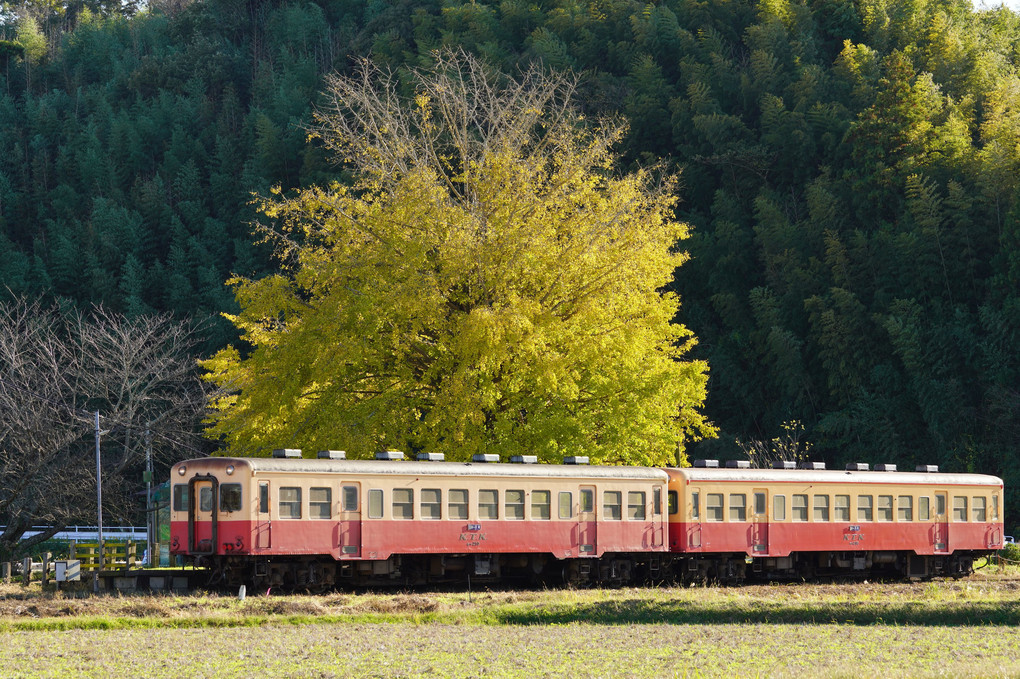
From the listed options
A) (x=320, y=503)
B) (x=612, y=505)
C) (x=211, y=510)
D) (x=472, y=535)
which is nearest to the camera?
(x=211, y=510)

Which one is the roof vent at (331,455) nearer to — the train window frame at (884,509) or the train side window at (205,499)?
the train side window at (205,499)

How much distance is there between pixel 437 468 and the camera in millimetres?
28250

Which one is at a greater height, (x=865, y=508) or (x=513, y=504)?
(x=513, y=504)

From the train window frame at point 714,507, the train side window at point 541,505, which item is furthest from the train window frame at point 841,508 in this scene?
the train side window at point 541,505

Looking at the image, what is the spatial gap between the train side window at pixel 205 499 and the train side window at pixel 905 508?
→ 55.7 feet

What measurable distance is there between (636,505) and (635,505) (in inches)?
1.1

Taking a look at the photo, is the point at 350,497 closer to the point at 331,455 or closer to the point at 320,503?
the point at 320,503

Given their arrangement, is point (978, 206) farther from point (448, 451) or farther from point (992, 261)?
point (448, 451)

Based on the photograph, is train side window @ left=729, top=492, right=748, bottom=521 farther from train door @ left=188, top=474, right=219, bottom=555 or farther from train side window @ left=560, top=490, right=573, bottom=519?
train door @ left=188, top=474, right=219, bottom=555

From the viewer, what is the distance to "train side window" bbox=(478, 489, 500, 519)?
94.2 feet

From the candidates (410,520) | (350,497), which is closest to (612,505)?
(410,520)

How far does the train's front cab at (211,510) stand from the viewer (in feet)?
86.1

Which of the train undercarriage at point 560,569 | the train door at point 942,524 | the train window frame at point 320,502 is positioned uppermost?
the train window frame at point 320,502

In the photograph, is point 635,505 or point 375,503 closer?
point 375,503
